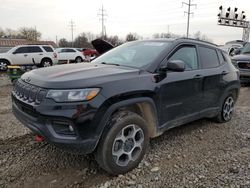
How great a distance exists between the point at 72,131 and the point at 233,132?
3.29 meters

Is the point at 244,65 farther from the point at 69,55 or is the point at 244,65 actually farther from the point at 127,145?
the point at 69,55

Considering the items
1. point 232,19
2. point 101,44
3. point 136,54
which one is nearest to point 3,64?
point 101,44

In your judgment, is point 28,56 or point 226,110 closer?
point 226,110

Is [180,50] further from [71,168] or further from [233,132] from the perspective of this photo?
[71,168]

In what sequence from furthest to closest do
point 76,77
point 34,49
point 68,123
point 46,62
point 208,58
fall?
point 46,62, point 34,49, point 208,58, point 76,77, point 68,123

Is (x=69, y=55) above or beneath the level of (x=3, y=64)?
above

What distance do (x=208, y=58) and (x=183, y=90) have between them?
1.16m

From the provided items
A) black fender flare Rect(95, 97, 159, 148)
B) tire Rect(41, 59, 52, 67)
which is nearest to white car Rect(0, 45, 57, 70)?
tire Rect(41, 59, 52, 67)

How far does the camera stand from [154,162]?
3412 mm

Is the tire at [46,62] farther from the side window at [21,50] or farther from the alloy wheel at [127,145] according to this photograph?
the alloy wheel at [127,145]

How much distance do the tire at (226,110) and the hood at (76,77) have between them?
254 cm

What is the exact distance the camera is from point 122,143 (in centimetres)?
302

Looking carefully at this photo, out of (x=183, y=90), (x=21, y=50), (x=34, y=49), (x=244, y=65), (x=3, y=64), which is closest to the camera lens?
(x=183, y=90)

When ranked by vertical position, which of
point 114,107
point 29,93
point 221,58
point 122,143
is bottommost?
point 122,143
